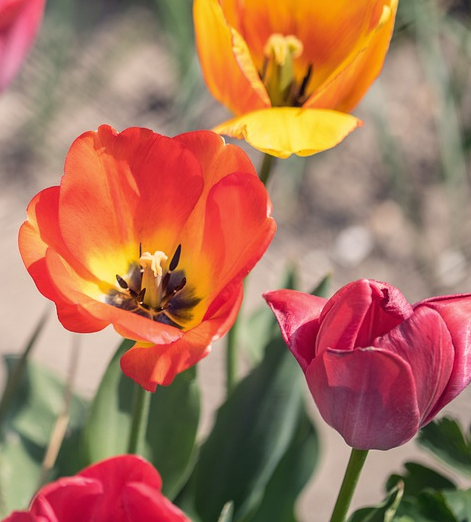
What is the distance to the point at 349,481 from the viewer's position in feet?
1.59

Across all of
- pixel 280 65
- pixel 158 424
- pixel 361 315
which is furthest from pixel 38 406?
pixel 361 315

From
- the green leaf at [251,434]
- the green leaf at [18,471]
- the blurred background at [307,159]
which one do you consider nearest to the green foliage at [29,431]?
the green leaf at [18,471]

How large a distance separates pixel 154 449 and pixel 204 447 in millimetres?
65

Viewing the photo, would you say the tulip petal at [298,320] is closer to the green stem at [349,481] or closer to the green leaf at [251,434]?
the green stem at [349,481]

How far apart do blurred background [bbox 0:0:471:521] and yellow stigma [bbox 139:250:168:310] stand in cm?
89

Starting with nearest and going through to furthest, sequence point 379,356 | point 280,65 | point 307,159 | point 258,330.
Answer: point 379,356, point 280,65, point 258,330, point 307,159

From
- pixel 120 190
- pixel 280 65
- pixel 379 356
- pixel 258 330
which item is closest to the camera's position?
pixel 379 356

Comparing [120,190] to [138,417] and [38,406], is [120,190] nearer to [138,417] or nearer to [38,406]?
[138,417]

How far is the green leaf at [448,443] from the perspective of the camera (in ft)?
1.90

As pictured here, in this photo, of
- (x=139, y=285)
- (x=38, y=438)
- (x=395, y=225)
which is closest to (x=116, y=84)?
(x=395, y=225)

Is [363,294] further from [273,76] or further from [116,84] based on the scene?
[116,84]

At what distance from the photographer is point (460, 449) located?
1.91 ft

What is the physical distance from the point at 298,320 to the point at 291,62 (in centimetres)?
27

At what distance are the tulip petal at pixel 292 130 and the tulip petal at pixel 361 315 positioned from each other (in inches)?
5.5
